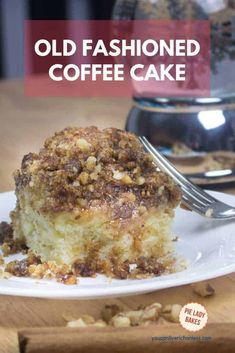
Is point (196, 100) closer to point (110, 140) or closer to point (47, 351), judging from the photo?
point (110, 140)

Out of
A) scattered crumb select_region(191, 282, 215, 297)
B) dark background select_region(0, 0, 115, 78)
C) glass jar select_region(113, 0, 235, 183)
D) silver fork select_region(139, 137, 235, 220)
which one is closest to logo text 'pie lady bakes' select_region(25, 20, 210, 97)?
glass jar select_region(113, 0, 235, 183)

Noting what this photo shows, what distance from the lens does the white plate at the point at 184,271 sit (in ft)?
2.34

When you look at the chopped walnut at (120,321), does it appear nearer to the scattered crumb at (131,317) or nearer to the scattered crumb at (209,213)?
the scattered crumb at (131,317)

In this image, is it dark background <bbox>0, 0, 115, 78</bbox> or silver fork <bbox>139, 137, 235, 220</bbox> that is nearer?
silver fork <bbox>139, 137, 235, 220</bbox>

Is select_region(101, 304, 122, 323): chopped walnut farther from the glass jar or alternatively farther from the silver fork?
the glass jar

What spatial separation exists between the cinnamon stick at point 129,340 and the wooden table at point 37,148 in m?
0.06

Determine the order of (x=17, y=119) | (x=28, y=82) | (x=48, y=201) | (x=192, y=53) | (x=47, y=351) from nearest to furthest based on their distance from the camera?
(x=47, y=351), (x=48, y=201), (x=192, y=53), (x=17, y=119), (x=28, y=82)

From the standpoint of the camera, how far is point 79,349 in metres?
0.65

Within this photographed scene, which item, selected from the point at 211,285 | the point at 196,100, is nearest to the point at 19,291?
the point at 211,285

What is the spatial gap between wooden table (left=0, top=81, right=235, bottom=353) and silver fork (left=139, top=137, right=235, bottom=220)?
4.1 inches

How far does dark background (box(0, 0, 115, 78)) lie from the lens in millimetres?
2393

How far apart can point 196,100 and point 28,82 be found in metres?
0.58

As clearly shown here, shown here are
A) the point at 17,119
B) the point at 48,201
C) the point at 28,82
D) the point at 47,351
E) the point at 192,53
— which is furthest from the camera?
the point at 28,82

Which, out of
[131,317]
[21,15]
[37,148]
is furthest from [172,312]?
[21,15]
